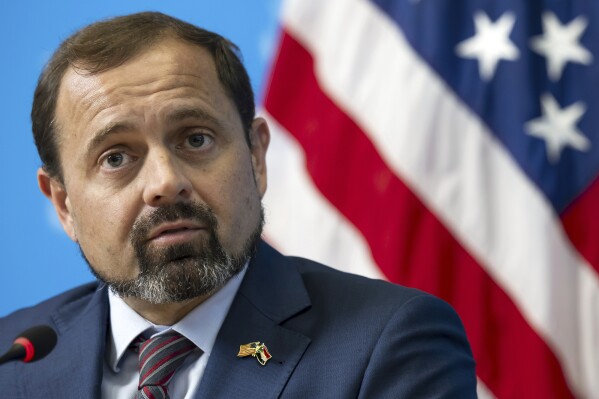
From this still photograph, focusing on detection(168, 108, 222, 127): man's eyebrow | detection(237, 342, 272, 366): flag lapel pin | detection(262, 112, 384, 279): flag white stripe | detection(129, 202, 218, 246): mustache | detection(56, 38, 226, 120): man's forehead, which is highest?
detection(56, 38, 226, 120): man's forehead

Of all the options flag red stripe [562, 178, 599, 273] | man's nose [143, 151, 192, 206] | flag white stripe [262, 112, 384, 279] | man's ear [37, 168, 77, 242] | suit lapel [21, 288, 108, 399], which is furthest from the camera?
flag white stripe [262, 112, 384, 279]

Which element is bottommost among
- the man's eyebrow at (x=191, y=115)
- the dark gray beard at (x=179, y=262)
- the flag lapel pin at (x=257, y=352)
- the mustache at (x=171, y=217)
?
the flag lapel pin at (x=257, y=352)

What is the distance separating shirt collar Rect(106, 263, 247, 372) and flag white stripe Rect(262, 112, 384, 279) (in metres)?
1.00

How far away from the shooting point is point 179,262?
6.93ft

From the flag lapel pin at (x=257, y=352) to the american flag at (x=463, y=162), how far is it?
120 cm

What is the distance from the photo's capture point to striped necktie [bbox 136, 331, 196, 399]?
217 centimetres

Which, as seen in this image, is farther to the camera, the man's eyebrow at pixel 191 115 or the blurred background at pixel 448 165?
the blurred background at pixel 448 165

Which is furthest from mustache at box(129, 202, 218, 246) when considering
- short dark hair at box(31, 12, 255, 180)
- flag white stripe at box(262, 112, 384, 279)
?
flag white stripe at box(262, 112, 384, 279)

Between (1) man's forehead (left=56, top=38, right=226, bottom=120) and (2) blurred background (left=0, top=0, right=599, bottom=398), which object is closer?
(1) man's forehead (left=56, top=38, right=226, bottom=120)

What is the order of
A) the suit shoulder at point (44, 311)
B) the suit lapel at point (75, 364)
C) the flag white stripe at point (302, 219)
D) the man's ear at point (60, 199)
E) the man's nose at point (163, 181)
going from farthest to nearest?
1. the flag white stripe at point (302, 219)
2. the suit shoulder at point (44, 311)
3. the man's ear at point (60, 199)
4. the suit lapel at point (75, 364)
5. the man's nose at point (163, 181)

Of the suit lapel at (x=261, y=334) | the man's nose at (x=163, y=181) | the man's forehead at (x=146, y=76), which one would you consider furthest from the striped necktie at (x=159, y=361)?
the man's forehead at (x=146, y=76)

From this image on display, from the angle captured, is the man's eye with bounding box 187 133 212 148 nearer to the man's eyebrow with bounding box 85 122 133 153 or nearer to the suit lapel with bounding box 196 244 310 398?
the man's eyebrow with bounding box 85 122 133 153

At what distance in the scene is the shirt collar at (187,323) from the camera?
7.45 ft

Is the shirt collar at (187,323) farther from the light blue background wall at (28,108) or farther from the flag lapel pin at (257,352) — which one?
the light blue background wall at (28,108)
